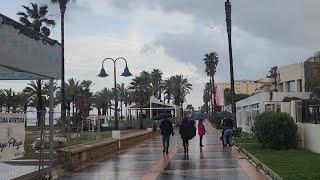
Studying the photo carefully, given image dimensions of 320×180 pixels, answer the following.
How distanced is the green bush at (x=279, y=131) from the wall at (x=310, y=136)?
0.37 m

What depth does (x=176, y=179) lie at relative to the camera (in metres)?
14.7

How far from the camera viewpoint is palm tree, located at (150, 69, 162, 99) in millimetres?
126500

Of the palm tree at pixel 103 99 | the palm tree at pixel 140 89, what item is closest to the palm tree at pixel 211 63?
the palm tree at pixel 140 89

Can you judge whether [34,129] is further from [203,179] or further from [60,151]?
[203,179]

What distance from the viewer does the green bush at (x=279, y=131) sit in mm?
22672

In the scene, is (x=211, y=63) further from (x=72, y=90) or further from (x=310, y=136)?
(x=310, y=136)

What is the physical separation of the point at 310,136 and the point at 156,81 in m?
107

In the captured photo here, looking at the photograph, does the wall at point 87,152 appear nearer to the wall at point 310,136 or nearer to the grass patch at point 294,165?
the grass patch at point 294,165

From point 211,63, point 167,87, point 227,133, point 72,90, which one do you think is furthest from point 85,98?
point 227,133

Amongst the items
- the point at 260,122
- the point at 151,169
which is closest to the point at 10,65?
the point at 151,169

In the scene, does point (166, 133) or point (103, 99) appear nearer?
point (166, 133)

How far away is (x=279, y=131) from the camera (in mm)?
22641

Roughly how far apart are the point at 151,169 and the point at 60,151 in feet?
9.34

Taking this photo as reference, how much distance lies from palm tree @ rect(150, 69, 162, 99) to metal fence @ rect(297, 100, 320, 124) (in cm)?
10061
